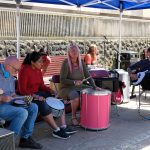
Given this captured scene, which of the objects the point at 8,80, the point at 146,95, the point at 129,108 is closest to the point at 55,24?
the point at 146,95

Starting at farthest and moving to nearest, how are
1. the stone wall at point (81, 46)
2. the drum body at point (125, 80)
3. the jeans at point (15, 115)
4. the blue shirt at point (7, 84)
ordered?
the stone wall at point (81, 46) < the drum body at point (125, 80) < the blue shirt at point (7, 84) < the jeans at point (15, 115)

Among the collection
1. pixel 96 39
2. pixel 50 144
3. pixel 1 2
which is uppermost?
pixel 1 2

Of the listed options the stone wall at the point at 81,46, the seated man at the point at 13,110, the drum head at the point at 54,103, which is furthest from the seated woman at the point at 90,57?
the seated man at the point at 13,110

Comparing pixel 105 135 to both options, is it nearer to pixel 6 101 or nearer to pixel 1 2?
pixel 6 101

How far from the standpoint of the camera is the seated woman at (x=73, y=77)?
5.66 meters

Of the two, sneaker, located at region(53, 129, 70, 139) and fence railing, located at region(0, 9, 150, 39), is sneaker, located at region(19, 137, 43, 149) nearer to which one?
sneaker, located at region(53, 129, 70, 139)

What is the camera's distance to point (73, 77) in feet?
19.1

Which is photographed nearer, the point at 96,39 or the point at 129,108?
the point at 129,108

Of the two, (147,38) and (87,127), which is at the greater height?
(147,38)

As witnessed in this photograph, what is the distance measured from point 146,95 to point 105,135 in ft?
10.9

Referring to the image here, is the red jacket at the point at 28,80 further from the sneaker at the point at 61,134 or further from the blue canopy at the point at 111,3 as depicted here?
the blue canopy at the point at 111,3

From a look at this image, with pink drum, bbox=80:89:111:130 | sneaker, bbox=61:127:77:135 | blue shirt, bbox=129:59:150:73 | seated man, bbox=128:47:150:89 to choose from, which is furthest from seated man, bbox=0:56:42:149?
blue shirt, bbox=129:59:150:73

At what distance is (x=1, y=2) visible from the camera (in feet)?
31.5

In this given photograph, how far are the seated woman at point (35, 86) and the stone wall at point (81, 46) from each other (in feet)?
15.9
